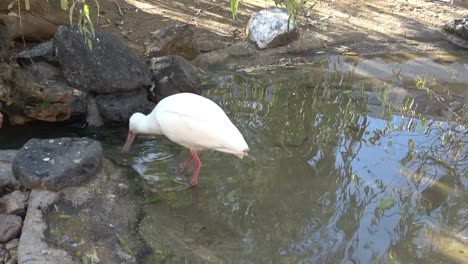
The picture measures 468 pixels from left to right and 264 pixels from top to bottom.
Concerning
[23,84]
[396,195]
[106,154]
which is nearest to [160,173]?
[106,154]

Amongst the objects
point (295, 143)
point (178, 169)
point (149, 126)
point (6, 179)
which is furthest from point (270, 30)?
point (6, 179)

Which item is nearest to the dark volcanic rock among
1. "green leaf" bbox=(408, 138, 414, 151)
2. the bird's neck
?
the bird's neck

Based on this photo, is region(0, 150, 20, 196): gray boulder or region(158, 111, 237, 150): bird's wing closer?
region(0, 150, 20, 196): gray boulder

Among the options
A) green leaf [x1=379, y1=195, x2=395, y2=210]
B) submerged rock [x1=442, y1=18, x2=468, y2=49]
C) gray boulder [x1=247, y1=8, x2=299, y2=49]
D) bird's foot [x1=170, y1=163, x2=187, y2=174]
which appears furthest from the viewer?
submerged rock [x1=442, y1=18, x2=468, y2=49]

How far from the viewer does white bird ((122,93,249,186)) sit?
11.7 ft

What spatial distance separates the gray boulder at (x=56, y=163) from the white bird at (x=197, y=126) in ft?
1.76

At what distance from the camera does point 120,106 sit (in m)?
4.50

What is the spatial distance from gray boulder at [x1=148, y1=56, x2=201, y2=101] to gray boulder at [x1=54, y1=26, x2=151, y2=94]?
0.84ft

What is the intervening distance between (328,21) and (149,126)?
152 inches

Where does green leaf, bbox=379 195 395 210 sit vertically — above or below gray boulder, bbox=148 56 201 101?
below

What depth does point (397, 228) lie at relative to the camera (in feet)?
10.9

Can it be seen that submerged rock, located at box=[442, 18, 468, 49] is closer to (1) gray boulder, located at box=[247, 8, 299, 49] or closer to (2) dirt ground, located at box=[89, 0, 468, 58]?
(2) dirt ground, located at box=[89, 0, 468, 58]

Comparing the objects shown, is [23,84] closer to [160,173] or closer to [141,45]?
[160,173]

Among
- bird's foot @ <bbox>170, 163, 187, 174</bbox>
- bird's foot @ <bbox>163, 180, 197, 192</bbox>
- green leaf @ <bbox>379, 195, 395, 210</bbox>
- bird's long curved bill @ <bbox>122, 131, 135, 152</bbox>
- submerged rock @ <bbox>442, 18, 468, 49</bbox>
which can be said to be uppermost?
submerged rock @ <bbox>442, 18, 468, 49</bbox>
